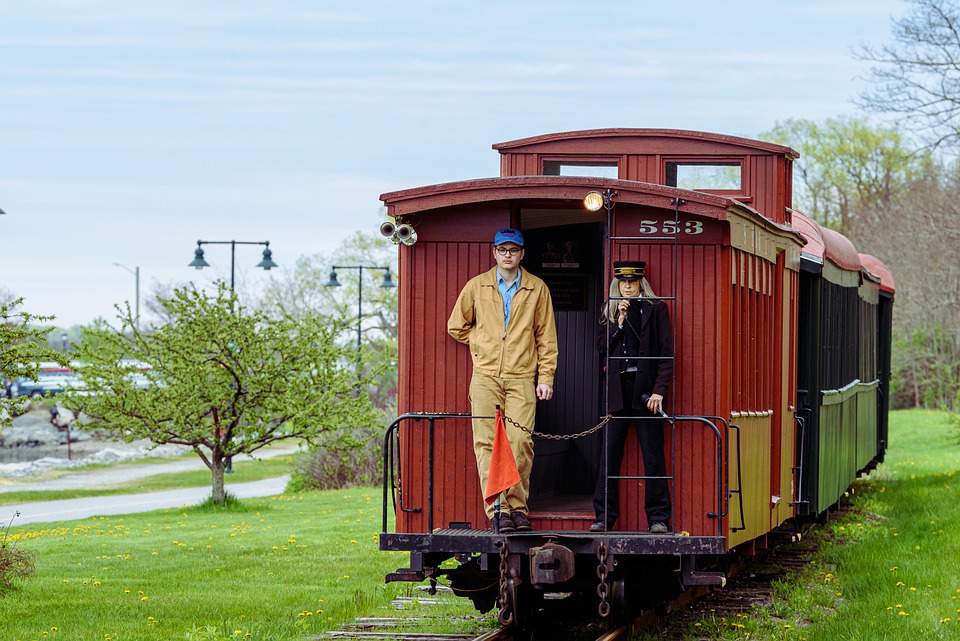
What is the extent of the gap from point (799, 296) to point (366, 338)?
117 feet

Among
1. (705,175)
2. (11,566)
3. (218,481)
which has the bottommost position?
(218,481)

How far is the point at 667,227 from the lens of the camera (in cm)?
944

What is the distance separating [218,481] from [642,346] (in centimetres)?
1783

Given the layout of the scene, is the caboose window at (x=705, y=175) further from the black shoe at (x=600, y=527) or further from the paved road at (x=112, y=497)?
the paved road at (x=112, y=497)

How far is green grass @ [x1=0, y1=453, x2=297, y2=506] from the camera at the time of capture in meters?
34.8

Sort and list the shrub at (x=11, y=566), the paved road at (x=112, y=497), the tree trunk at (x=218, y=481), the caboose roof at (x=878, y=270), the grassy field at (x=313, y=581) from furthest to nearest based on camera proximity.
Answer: the paved road at (x=112, y=497) → the tree trunk at (x=218, y=481) → the caboose roof at (x=878, y=270) → the shrub at (x=11, y=566) → the grassy field at (x=313, y=581)

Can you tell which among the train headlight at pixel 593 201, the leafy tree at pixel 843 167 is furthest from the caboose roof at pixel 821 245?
the leafy tree at pixel 843 167

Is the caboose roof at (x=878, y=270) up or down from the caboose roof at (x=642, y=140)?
down

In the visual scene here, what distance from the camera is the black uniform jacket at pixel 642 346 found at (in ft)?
30.4

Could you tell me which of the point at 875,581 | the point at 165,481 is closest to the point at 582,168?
the point at 875,581

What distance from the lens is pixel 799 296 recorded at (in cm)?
1318

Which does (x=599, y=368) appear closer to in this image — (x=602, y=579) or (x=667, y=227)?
(x=667, y=227)

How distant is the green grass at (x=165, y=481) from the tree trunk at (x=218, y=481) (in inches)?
307

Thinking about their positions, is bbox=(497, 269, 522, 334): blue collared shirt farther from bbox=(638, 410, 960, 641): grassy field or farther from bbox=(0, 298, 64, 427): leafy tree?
bbox=(0, 298, 64, 427): leafy tree
